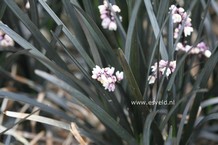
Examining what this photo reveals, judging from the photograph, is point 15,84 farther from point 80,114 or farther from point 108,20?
point 108,20

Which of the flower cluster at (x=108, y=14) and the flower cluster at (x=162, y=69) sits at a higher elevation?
the flower cluster at (x=108, y=14)

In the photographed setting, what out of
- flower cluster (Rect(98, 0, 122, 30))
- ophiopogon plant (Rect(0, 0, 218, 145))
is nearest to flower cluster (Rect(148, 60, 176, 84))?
ophiopogon plant (Rect(0, 0, 218, 145))

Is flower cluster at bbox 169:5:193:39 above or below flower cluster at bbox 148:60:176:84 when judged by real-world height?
above

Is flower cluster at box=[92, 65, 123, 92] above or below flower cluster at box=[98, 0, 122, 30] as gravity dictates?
below

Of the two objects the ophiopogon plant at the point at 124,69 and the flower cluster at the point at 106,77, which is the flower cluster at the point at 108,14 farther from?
the flower cluster at the point at 106,77

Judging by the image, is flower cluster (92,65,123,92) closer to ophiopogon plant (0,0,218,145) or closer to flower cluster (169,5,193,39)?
ophiopogon plant (0,0,218,145)

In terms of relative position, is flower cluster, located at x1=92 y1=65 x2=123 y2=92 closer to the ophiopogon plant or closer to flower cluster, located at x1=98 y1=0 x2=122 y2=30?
the ophiopogon plant

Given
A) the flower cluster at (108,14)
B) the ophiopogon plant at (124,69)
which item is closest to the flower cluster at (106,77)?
the ophiopogon plant at (124,69)

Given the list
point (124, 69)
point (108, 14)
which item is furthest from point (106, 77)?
point (108, 14)

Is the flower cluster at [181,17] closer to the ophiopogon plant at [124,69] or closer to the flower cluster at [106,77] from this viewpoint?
the ophiopogon plant at [124,69]

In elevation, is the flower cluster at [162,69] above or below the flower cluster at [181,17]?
below

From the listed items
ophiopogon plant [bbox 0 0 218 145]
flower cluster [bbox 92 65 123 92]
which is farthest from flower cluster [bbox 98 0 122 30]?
flower cluster [bbox 92 65 123 92]
